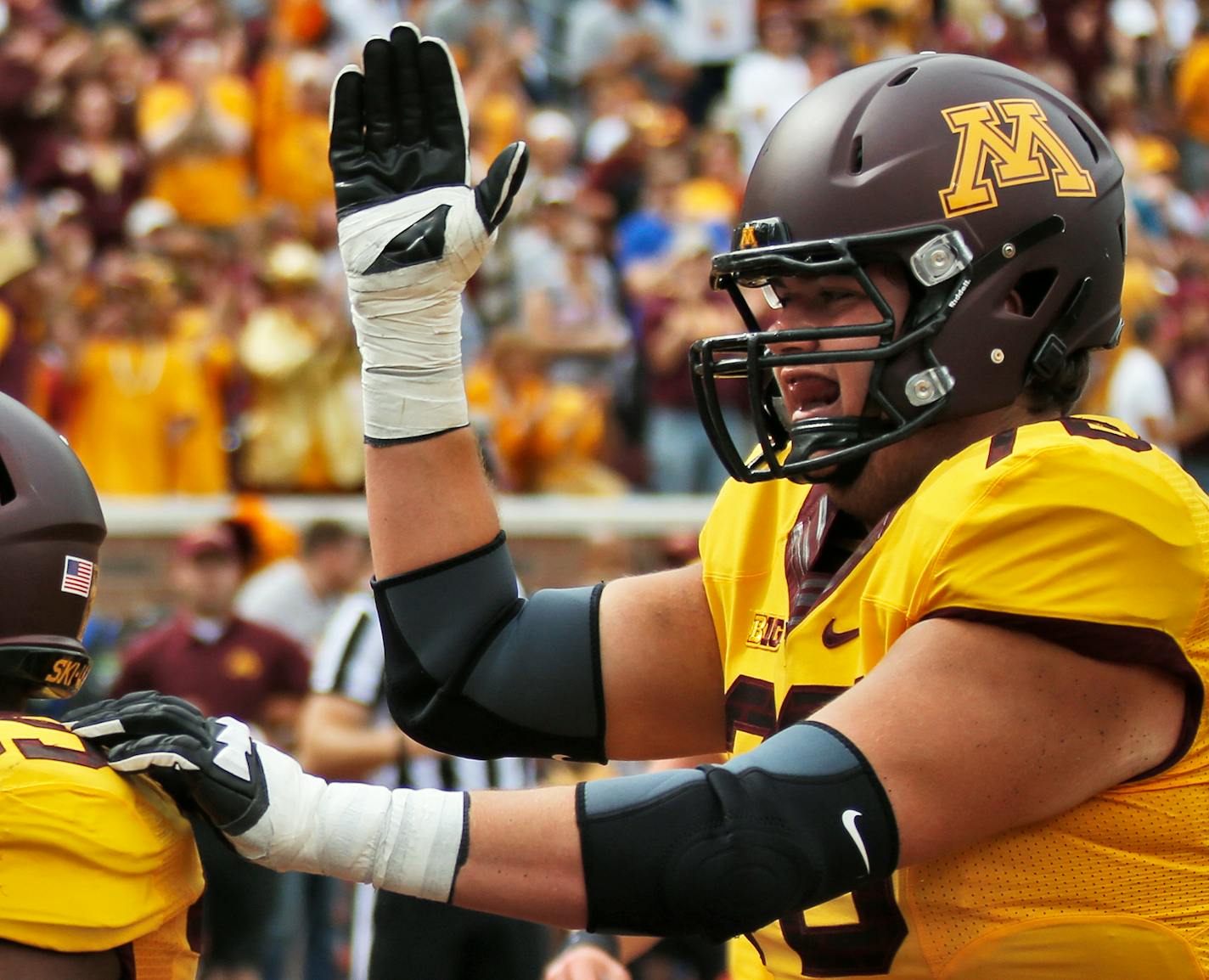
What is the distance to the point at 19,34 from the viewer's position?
10.2 meters

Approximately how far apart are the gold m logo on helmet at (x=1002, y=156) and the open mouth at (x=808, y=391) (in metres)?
0.26

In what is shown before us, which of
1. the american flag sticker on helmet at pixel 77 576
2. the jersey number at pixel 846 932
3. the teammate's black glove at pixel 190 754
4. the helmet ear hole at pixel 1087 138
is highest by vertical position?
the helmet ear hole at pixel 1087 138

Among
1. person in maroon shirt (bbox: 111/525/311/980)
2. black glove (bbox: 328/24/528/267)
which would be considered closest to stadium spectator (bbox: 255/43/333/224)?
person in maroon shirt (bbox: 111/525/311/980)

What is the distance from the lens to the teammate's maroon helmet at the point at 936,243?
230 centimetres

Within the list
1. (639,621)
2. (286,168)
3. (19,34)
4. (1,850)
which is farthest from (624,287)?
(1,850)

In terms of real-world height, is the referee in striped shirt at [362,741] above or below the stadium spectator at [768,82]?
below

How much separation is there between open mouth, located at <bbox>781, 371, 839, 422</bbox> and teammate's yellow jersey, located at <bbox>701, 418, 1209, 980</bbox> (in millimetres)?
199

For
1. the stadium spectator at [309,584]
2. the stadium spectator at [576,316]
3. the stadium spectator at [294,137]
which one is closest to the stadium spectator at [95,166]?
the stadium spectator at [294,137]

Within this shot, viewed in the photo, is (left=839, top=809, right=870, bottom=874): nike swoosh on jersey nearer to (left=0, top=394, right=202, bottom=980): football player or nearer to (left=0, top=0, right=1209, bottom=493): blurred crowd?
(left=0, top=394, right=202, bottom=980): football player

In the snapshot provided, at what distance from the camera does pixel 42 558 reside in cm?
234

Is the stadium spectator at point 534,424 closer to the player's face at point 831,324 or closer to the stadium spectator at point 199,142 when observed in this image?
the stadium spectator at point 199,142

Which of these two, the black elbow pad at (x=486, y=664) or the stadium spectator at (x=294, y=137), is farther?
the stadium spectator at (x=294, y=137)

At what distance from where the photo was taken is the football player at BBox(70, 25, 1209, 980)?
2.05 m

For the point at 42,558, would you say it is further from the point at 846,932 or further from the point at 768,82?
the point at 768,82
